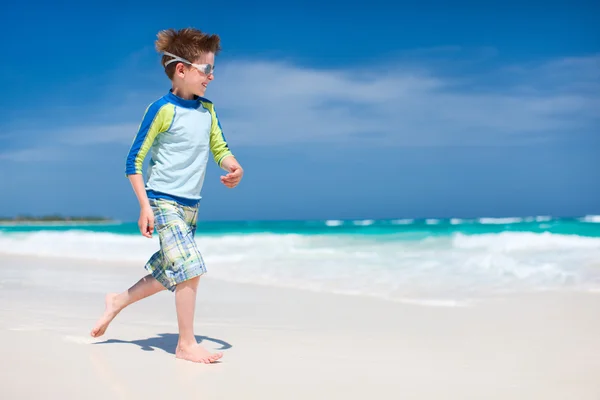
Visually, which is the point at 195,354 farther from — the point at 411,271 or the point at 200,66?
the point at 411,271

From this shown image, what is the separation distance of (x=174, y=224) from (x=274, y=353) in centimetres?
86

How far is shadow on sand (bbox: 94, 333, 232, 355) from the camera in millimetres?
3495

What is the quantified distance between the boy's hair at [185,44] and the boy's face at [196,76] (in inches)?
1.2

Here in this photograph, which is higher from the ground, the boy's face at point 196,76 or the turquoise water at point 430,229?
the turquoise water at point 430,229

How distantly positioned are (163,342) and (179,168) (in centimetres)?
110

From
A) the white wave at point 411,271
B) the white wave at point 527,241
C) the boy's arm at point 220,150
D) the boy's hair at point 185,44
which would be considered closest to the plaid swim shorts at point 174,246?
the boy's arm at point 220,150

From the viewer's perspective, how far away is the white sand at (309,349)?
2641 mm

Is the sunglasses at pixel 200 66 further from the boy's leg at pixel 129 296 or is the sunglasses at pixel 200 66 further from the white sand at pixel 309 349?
the white sand at pixel 309 349

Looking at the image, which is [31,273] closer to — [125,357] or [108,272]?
[108,272]

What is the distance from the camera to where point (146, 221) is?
9.98 ft

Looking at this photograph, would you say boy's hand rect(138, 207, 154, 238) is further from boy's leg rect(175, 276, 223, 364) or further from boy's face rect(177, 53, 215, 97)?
boy's face rect(177, 53, 215, 97)

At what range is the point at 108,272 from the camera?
8.80m

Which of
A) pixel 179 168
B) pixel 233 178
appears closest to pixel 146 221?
→ pixel 179 168

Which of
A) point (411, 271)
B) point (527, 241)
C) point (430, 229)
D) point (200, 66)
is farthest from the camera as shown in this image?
point (430, 229)
